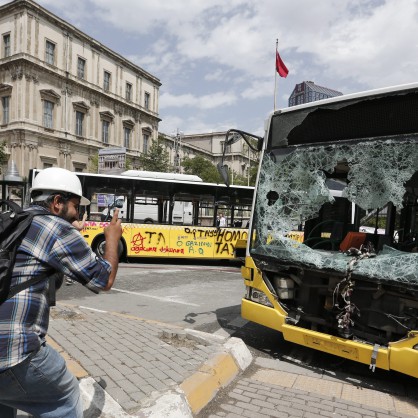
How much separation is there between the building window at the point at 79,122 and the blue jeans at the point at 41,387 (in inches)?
1658

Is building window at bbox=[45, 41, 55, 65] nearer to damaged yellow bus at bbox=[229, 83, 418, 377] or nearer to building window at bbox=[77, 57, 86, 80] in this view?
building window at bbox=[77, 57, 86, 80]

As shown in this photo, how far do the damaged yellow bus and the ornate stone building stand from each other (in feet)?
114

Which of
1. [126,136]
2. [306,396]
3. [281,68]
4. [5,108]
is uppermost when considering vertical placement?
[5,108]

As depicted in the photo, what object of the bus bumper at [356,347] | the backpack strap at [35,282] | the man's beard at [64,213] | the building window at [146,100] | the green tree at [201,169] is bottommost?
the bus bumper at [356,347]

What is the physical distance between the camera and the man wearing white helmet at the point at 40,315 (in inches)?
75.6

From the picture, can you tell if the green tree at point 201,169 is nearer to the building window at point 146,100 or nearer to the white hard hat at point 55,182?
the building window at point 146,100

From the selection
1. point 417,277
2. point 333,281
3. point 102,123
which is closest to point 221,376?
point 333,281

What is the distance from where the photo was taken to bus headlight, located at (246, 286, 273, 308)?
504 centimetres

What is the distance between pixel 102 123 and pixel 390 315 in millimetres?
43648

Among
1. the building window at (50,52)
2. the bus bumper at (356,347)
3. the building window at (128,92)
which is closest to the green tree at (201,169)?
the building window at (128,92)

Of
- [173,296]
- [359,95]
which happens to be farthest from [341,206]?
[173,296]

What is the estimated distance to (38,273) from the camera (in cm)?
198

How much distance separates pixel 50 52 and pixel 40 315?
40747mm

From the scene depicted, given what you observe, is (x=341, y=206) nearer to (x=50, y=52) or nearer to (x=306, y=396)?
(x=306, y=396)
